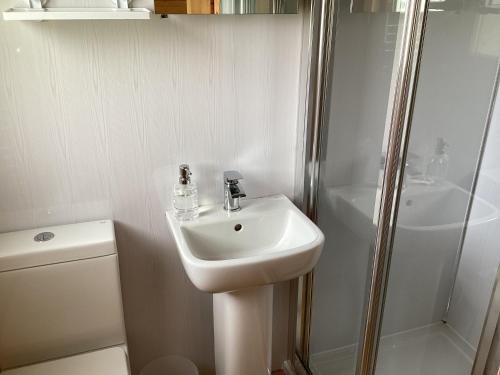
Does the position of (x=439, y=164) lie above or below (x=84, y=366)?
above

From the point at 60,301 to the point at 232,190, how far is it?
24.5 inches

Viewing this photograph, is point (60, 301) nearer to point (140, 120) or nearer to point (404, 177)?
point (140, 120)

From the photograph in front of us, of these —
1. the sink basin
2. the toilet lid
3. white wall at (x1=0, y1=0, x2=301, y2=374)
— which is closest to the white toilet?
the toilet lid

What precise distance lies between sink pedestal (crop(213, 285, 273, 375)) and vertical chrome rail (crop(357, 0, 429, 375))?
318mm

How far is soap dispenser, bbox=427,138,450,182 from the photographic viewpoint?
4.66 ft

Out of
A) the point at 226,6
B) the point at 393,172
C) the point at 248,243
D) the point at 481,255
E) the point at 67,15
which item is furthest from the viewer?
the point at 248,243

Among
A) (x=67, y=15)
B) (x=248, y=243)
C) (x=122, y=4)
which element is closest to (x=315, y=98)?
(x=248, y=243)

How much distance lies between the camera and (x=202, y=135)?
1.53 meters

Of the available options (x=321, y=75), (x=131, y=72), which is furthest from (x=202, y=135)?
(x=321, y=75)

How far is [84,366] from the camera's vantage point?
4.67 ft

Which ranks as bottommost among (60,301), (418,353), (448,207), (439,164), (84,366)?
(418,353)

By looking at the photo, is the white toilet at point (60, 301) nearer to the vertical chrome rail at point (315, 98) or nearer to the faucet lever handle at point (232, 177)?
the faucet lever handle at point (232, 177)

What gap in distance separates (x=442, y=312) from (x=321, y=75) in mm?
921

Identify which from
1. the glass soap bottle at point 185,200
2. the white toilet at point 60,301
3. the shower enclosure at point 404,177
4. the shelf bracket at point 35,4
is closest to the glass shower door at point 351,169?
the shower enclosure at point 404,177
